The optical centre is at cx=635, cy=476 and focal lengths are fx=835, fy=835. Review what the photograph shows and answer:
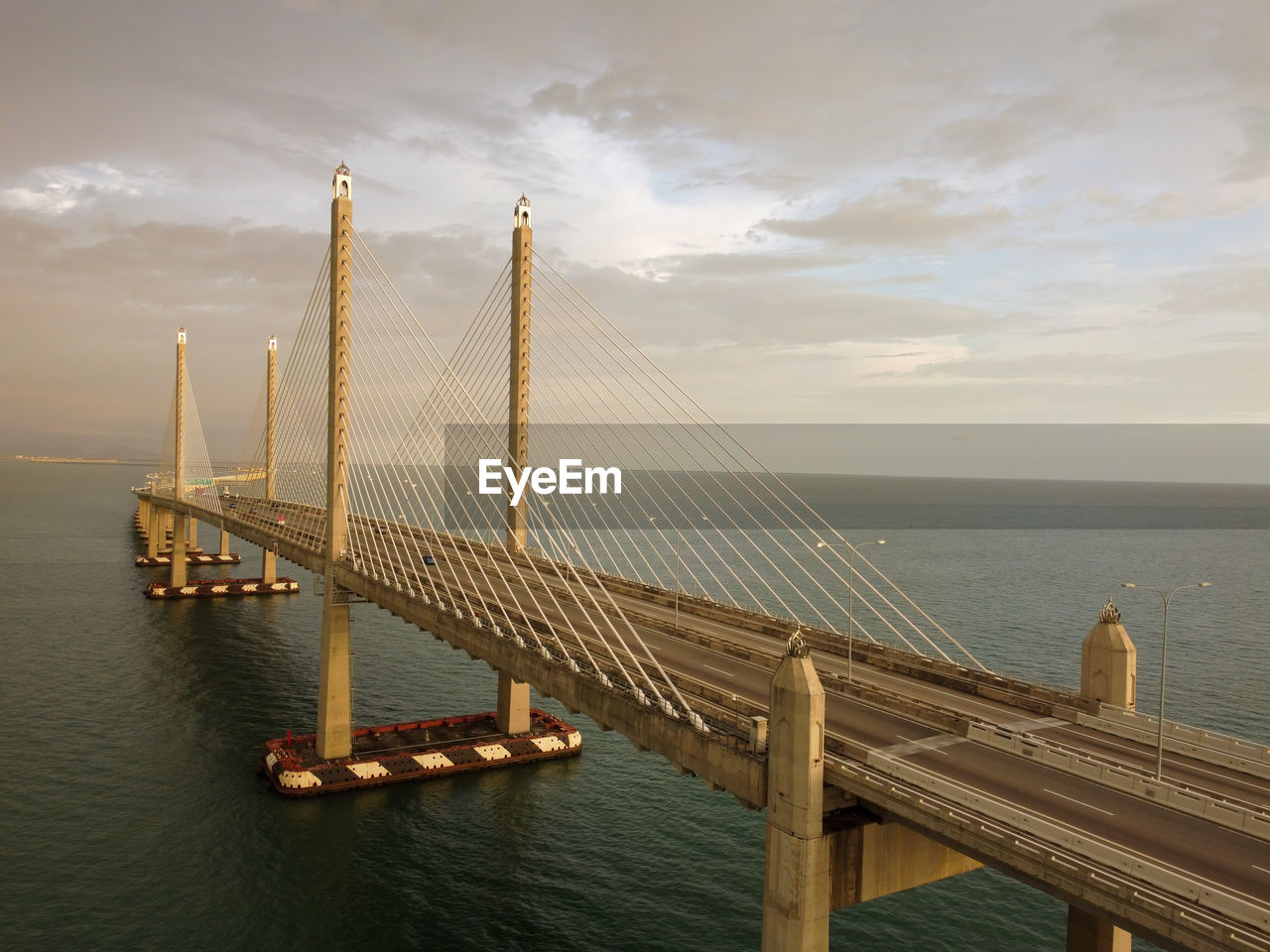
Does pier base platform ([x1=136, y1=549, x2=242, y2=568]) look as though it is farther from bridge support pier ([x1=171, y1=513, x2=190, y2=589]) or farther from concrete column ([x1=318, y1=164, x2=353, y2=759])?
concrete column ([x1=318, y1=164, x2=353, y2=759])

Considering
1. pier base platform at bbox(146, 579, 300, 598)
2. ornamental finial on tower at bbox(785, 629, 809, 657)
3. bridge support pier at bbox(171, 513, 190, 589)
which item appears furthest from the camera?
bridge support pier at bbox(171, 513, 190, 589)

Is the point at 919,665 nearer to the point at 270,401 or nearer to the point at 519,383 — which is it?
the point at 519,383

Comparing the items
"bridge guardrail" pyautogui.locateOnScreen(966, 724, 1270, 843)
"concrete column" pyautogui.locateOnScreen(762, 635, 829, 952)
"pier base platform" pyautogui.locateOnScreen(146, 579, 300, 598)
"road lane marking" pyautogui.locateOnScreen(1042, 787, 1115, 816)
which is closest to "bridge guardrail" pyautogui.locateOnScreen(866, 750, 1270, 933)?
"road lane marking" pyautogui.locateOnScreen(1042, 787, 1115, 816)

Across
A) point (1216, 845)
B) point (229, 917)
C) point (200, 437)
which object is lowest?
point (229, 917)

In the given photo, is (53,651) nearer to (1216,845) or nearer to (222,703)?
(222,703)

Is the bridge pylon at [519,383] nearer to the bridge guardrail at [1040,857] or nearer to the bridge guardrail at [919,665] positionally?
the bridge guardrail at [919,665]

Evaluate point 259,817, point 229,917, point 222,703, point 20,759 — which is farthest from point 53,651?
point 229,917

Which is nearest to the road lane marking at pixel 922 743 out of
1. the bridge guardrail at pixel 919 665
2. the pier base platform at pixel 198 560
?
the bridge guardrail at pixel 919 665

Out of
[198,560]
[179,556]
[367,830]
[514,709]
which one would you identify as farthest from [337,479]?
[198,560]
